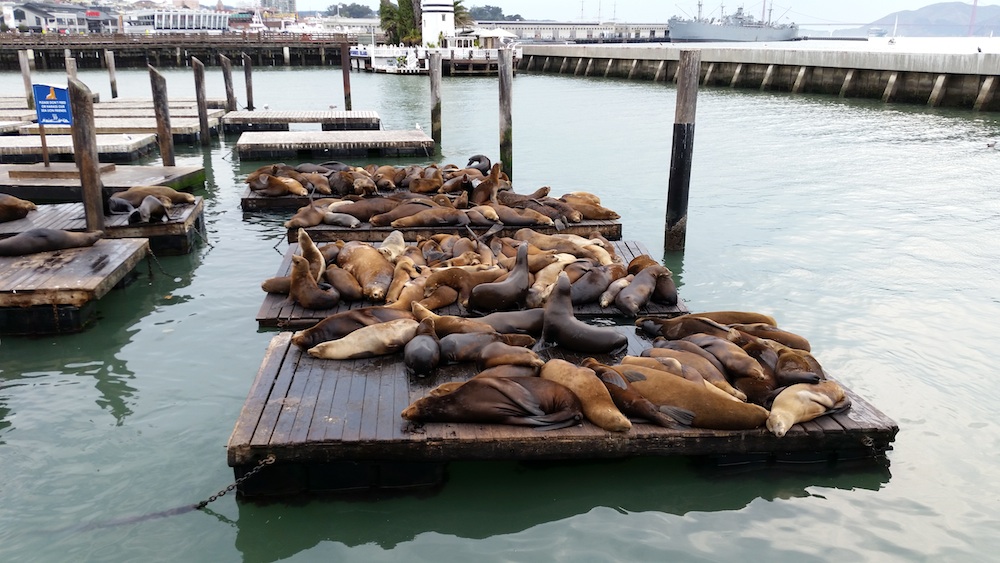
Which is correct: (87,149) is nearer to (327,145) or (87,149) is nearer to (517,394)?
(517,394)

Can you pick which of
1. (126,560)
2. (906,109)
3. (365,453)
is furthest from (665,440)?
(906,109)

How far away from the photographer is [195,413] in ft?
16.8

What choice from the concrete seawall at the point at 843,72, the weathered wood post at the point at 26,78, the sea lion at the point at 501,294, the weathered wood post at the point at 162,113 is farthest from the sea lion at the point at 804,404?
the concrete seawall at the point at 843,72

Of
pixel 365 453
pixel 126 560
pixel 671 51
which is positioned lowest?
pixel 126 560

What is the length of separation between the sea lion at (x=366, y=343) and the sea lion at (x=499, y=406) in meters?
0.94

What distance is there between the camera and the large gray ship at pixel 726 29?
9231 centimetres

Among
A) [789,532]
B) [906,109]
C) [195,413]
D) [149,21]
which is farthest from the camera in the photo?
[149,21]

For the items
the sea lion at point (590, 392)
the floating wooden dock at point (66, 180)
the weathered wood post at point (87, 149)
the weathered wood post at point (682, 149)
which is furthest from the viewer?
the floating wooden dock at point (66, 180)

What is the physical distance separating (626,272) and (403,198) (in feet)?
12.3

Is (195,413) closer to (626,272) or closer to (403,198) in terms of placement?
(626,272)

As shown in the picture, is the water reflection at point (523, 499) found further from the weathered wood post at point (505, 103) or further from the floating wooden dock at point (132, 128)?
the floating wooden dock at point (132, 128)

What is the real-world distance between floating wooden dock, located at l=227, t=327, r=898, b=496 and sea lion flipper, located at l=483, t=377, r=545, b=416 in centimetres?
14

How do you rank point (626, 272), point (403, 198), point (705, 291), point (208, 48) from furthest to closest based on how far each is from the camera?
point (208, 48)
point (403, 198)
point (705, 291)
point (626, 272)

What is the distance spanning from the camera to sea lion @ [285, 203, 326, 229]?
8.71 m
